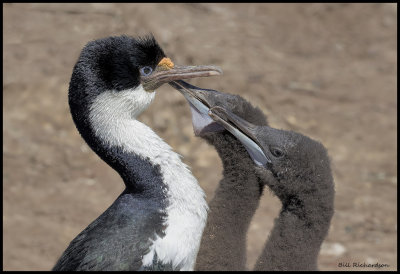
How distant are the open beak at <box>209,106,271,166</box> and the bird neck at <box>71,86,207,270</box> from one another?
38 cm

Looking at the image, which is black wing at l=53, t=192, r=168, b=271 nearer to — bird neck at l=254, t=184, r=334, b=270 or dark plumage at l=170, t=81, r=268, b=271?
dark plumage at l=170, t=81, r=268, b=271

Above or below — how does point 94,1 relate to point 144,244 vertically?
below

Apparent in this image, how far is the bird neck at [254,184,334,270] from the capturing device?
12.6 feet

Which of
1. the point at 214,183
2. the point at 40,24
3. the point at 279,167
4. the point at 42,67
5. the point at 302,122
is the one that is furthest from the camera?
the point at 40,24

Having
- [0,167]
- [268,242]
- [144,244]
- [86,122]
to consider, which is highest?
[86,122]

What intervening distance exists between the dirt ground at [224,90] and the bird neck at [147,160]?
268 centimetres

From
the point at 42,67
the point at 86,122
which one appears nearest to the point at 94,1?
the point at 42,67

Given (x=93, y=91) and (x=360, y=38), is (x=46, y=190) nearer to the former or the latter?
Answer: (x=93, y=91)

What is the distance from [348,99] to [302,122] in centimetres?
92

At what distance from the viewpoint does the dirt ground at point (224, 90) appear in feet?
22.2

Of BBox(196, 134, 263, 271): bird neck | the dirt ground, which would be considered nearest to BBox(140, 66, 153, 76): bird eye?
BBox(196, 134, 263, 271): bird neck

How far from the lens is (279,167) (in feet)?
12.8
